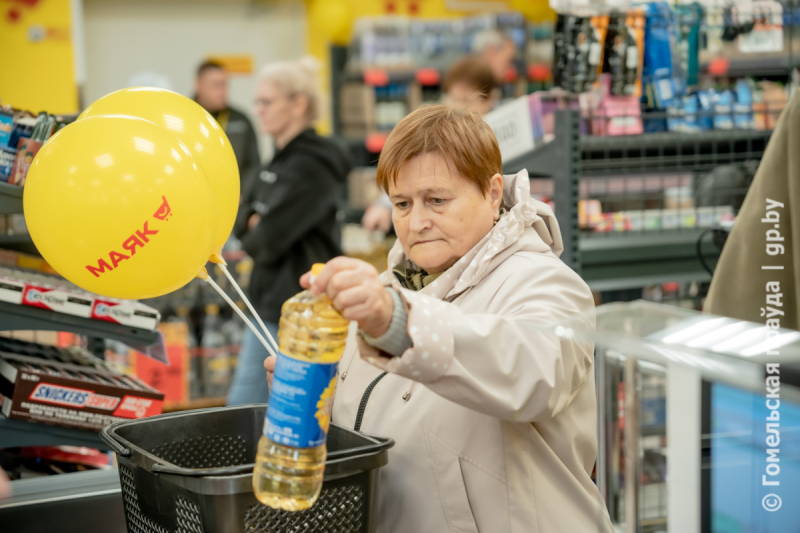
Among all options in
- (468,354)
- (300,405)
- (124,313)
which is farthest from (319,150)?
(300,405)

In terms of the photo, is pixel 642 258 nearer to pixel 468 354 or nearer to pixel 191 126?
pixel 191 126

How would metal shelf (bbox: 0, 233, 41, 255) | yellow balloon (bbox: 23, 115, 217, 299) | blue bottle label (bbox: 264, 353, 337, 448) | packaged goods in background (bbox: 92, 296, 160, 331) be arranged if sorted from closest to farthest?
blue bottle label (bbox: 264, 353, 337, 448) → yellow balloon (bbox: 23, 115, 217, 299) → packaged goods in background (bbox: 92, 296, 160, 331) → metal shelf (bbox: 0, 233, 41, 255)

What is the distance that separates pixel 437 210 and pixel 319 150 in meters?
2.18

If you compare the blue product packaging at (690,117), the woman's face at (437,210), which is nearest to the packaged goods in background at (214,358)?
the blue product packaging at (690,117)

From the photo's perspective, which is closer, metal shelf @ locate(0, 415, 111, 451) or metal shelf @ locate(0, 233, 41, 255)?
metal shelf @ locate(0, 415, 111, 451)

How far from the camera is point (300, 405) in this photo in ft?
3.11

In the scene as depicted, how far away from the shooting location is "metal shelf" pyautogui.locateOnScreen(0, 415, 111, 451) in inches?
69.5

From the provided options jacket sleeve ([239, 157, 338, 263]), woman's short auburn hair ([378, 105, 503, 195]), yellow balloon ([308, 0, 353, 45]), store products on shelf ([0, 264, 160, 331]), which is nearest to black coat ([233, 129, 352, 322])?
jacket sleeve ([239, 157, 338, 263])

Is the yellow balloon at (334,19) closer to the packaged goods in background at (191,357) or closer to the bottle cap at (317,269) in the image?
the packaged goods in background at (191,357)

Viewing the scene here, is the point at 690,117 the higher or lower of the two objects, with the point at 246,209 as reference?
higher

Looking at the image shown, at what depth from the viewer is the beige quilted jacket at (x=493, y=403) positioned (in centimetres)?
108

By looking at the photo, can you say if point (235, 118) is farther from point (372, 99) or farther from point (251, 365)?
point (251, 365)

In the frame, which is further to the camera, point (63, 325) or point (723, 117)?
point (723, 117)

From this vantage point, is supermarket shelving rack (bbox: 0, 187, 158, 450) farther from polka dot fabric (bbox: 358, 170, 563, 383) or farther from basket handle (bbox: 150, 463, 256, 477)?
basket handle (bbox: 150, 463, 256, 477)
